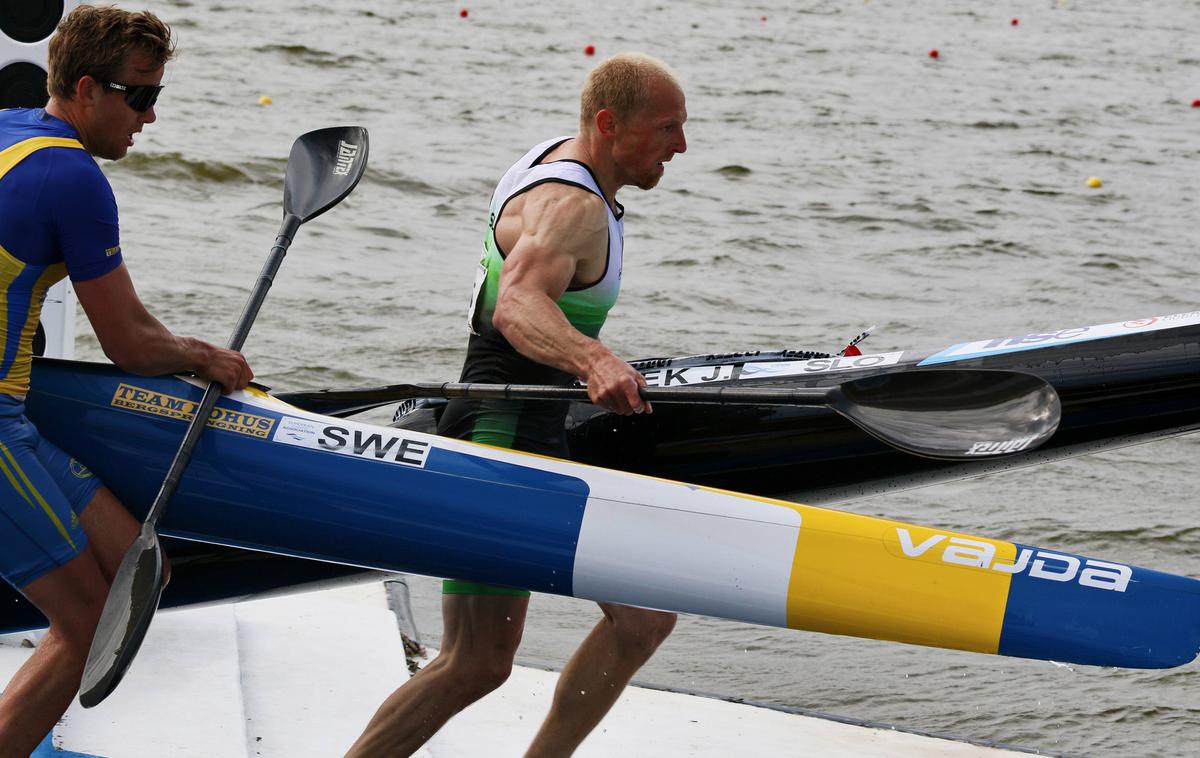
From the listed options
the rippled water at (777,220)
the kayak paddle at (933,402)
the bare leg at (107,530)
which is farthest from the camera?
the rippled water at (777,220)

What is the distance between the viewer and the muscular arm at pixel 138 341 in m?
2.60

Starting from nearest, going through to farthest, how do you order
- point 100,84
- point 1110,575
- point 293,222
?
point 100,84 → point 1110,575 → point 293,222

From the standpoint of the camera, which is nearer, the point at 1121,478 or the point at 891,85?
the point at 1121,478

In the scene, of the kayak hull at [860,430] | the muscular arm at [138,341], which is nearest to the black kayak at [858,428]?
the kayak hull at [860,430]

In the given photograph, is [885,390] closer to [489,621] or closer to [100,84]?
[489,621]

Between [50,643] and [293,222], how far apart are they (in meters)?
1.21

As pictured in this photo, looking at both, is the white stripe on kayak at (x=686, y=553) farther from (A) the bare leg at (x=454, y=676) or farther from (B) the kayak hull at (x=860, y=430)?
(B) the kayak hull at (x=860, y=430)

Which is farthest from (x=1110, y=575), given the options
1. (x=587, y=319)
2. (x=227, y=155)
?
(x=227, y=155)

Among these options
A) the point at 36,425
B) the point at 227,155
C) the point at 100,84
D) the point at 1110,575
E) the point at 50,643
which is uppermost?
the point at 100,84

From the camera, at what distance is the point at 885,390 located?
120 inches

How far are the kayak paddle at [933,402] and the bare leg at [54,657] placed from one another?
0.77 meters

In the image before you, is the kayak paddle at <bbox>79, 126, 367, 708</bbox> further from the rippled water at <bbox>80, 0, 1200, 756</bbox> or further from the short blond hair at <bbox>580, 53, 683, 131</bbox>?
the rippled water at <bbox>80, 0, 1200, 756</bbox>

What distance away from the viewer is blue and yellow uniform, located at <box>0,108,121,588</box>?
253 centimetres

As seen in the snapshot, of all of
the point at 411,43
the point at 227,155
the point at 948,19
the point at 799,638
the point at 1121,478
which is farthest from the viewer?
the point at 948,19
